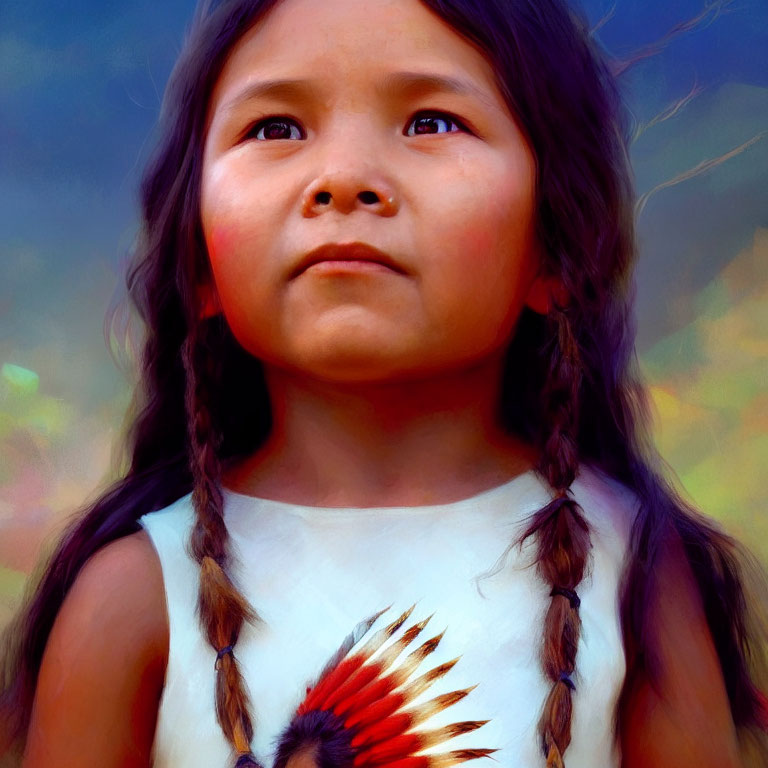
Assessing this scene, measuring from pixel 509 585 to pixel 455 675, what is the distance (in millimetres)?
142

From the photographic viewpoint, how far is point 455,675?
1.63m

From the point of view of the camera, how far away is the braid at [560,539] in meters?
1.61

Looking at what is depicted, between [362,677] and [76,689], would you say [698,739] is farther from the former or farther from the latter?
[76,689]

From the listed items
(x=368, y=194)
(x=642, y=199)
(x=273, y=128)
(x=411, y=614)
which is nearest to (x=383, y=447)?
(x=411, y=614)

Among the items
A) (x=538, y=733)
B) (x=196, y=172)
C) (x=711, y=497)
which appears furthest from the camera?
(x=711, y=497)

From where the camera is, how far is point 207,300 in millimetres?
1879

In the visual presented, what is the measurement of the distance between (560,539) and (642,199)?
65cm

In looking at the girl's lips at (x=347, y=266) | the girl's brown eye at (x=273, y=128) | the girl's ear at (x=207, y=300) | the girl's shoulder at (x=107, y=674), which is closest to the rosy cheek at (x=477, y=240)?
the girl's lips at (x=347, y=266)

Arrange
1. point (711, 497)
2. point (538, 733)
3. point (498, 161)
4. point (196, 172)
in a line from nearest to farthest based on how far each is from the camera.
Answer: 1. point (538, 733)
2. point (498, 161)
3. point (196, 172)
4. point (711, 497)

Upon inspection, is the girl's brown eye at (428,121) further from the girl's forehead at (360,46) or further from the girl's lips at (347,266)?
the girl's lips at (347,266)

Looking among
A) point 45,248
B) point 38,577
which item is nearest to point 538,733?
point 38,577

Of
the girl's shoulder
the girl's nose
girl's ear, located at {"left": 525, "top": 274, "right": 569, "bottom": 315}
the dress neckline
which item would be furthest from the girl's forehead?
the girl's shoulder

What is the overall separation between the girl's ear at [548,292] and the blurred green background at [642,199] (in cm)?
29

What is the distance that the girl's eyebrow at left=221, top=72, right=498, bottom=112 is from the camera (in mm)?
1688
